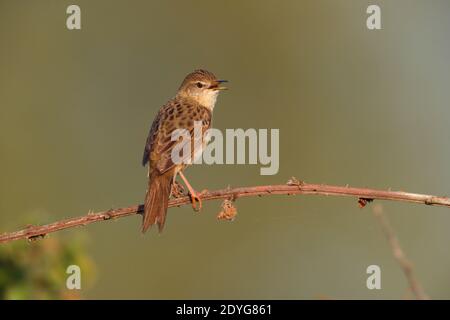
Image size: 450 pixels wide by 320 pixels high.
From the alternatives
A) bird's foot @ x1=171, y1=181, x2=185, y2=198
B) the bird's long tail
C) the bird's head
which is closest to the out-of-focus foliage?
the bird's long tail

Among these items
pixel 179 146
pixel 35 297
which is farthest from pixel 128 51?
pixel 35 297

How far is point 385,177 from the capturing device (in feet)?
36.3

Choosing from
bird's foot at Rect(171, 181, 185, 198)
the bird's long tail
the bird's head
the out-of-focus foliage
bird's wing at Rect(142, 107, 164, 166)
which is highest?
the bird's head

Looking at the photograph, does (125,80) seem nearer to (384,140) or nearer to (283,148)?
(283,148)

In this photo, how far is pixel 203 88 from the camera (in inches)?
299

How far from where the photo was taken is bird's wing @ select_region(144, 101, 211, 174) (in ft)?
20.8

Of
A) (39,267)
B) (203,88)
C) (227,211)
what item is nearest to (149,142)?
(203,88)

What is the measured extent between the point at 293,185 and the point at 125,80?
27.0ft

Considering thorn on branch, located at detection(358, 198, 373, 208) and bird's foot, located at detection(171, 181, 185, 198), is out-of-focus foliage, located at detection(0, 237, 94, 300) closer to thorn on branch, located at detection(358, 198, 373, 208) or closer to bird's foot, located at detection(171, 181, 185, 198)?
bird's foot, located at detection(171, 181, 185, 198)

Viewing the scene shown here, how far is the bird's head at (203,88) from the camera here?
7.56 metres

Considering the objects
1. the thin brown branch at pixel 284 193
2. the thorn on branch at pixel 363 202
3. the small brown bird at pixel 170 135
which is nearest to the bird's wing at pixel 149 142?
the small brown bird at pixel 170 135

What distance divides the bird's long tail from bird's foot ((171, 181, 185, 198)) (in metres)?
0.19

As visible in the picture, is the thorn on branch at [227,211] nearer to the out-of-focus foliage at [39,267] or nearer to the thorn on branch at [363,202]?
the thorn on branch at [363,202]

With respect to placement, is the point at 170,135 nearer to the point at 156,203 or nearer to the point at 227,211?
the point at 156,203
